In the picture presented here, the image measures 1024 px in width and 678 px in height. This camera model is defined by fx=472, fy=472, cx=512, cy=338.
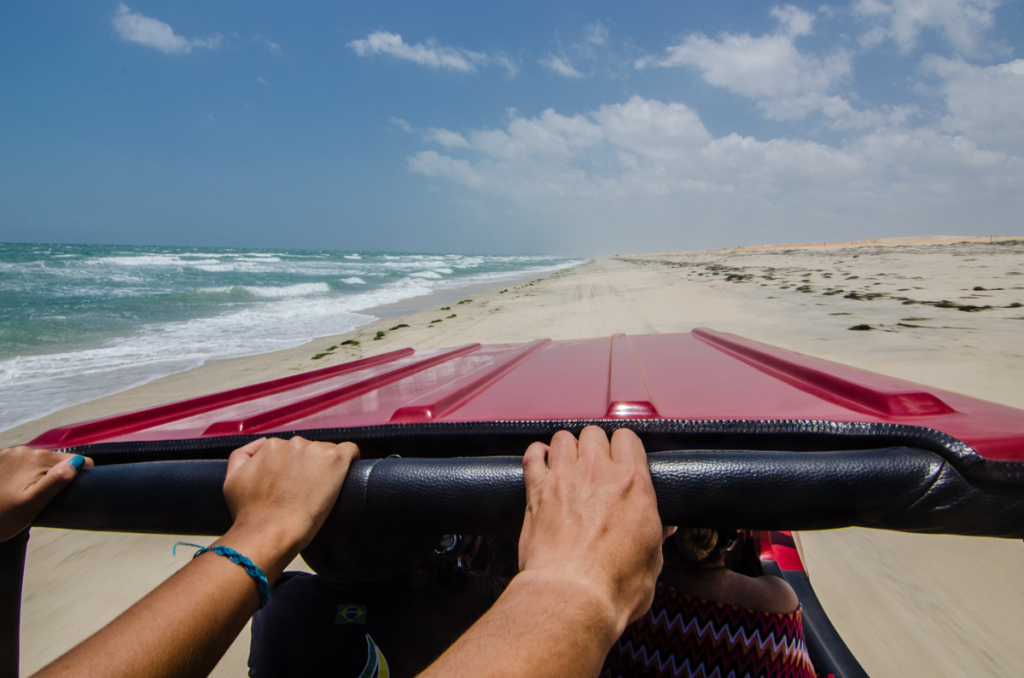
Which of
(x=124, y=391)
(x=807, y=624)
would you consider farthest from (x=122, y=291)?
(x=807, y=624)

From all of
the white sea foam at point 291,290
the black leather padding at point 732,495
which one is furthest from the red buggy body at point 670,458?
the white sea foam at point 291,290

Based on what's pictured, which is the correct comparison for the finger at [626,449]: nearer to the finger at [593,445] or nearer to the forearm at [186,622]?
the finger at [593,445]

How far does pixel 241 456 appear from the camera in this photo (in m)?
0.97

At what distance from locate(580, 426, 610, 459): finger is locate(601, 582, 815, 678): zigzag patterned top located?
28.4 inches

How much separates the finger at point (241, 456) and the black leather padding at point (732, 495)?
30 mm

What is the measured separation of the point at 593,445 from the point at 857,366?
5580 millimetres

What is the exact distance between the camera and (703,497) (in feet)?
2.60

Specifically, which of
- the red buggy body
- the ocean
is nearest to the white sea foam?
the ocean

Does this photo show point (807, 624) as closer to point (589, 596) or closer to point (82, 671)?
point (589, 596)

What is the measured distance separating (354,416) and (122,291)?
19754 millimetres

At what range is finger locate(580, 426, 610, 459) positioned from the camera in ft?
2.72

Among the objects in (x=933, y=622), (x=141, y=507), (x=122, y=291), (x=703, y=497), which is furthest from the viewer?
(x=122, y=291)

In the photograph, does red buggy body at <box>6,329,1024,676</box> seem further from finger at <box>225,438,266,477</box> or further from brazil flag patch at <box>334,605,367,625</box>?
brazil flag patch at <box>334,605,367,625</box>

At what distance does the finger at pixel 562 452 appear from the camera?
827mm
